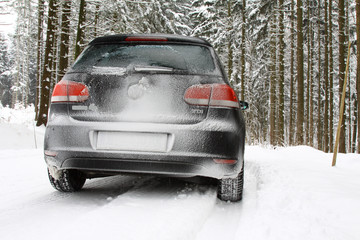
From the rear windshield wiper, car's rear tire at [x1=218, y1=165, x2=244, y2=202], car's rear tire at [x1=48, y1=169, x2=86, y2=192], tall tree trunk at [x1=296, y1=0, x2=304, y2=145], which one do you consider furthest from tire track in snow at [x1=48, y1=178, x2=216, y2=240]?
tall tree trunk at [x1=296, y1=0, x2=304, y2=145]

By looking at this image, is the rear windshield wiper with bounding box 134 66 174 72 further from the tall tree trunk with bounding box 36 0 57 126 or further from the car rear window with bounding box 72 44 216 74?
the tall tree trunk with bounding box 36 0 57 126

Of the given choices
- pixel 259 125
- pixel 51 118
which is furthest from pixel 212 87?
pixel 259 125

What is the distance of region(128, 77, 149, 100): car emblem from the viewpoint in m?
2.47

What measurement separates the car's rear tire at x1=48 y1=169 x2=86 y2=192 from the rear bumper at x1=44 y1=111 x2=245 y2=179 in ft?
1.06

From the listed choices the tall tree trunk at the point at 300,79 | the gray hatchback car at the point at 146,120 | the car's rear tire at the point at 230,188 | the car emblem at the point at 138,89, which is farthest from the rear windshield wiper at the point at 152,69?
the tall tree trunk at the point at 300,79

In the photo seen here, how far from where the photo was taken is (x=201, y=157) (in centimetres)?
244

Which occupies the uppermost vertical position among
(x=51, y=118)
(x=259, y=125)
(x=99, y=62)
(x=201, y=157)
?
(x=99, y=62)

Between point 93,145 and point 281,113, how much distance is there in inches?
613

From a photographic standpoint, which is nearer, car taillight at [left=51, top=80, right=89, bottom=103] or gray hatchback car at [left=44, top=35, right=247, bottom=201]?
gray hatchback car at [left=44, top=35, right=247, bottom=201]

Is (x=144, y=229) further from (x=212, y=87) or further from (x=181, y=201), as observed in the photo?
(x=212, y=87)

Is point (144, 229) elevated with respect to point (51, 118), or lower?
lower

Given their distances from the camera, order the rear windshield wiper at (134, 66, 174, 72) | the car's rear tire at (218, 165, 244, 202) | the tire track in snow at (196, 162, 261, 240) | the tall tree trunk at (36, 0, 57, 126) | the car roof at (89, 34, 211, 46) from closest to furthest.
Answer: the tire track in snow at (196, 162, 261, 240), the rear windshield wiper at (134, 66, 174, 72), the car's rear tire at (218, 165, 244, 202), the car roof at (89, 34, 211, 46), the tall tree trunk at (36, 0, 57, 126)

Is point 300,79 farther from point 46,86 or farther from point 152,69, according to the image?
point 152,69

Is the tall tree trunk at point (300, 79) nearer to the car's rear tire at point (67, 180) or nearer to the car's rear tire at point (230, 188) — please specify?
the car's rear tire at point (230, 188)
